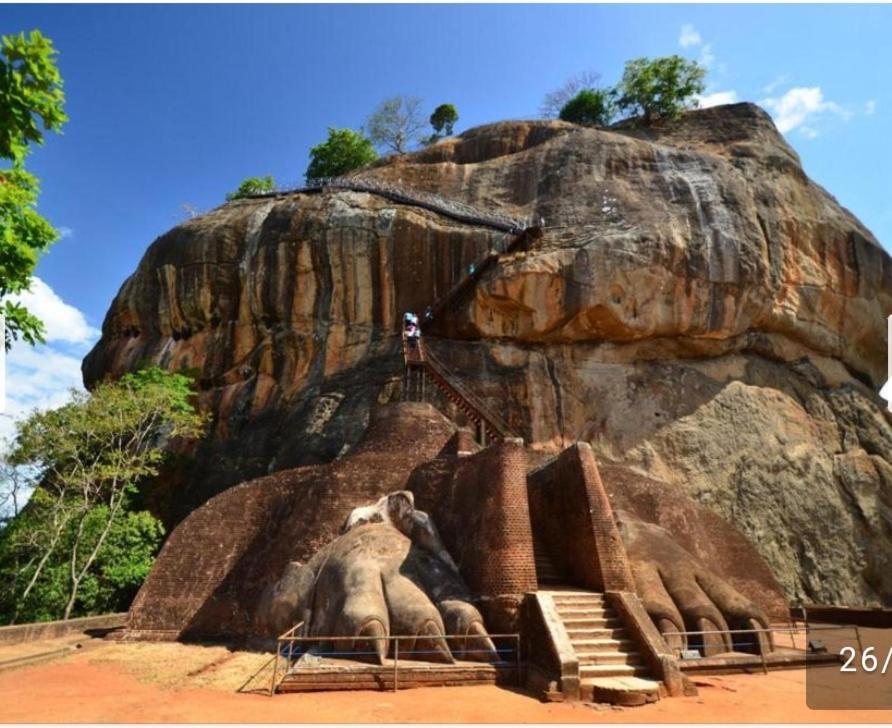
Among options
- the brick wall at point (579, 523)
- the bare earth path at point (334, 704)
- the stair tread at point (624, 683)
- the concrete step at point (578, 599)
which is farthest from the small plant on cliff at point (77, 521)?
the stair tread at point (624, 683)

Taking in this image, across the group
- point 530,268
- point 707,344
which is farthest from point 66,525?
point 707,344

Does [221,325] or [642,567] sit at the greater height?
[221,325]

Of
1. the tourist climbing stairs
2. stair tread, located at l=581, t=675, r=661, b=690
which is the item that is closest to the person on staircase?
the tourist climbing stairs

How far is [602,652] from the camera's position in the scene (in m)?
8.39

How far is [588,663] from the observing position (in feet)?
26.7

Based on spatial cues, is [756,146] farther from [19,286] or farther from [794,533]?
[19,286]

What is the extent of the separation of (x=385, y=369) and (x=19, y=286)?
16.7 m

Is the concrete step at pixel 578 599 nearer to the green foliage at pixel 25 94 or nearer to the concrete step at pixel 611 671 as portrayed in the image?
the concrete step at pixel 611 671

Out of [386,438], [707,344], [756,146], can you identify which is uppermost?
[756,146]

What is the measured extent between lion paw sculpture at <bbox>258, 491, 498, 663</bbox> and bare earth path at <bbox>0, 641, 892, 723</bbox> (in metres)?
0.86

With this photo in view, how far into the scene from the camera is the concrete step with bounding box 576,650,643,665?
8211mm

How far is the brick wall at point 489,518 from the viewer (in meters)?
9.36

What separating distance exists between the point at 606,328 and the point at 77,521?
18.0 metres
